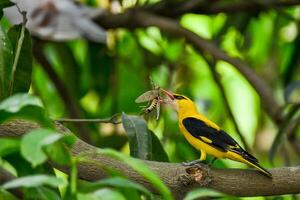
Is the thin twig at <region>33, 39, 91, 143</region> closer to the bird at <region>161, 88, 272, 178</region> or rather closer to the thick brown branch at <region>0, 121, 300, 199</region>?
the bird at <region>161, 88, 272, 178</region>

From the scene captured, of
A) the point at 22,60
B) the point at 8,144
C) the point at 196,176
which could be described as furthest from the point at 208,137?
the point at 8,144

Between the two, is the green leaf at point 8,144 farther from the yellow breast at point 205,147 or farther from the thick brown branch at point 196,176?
the yellow breast at point 205,147

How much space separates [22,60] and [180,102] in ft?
1.56

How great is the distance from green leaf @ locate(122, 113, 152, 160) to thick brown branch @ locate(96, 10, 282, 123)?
91 cm

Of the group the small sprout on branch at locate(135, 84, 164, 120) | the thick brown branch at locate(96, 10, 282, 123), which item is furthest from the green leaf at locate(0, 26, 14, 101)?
the thick brown branch at locate(96, 10, 282, 123)

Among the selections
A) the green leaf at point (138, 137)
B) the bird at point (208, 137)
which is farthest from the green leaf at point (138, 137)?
the bird at point (208, 137)

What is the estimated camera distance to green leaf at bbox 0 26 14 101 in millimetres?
1818

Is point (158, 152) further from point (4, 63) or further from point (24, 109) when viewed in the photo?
point (24, 109)

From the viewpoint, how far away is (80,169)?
180 centimetres

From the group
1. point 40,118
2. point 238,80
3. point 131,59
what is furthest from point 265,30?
point 40,118

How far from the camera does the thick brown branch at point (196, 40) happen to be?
2.90 meters

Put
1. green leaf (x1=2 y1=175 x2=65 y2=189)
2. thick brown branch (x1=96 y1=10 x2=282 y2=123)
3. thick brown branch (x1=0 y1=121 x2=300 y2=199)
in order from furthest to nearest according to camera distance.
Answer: thick brown branch (x1=96 y1=10 x2=282 y2=123) < thick brown branch (x1=0 y1=121 x2=300 y2=199) < green leaf (x1=2 y1=175 x2=65 y2=189)

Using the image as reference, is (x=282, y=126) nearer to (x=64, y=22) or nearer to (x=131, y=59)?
(x=64, y=22)

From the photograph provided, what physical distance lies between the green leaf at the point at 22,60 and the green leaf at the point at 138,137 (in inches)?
9.5
